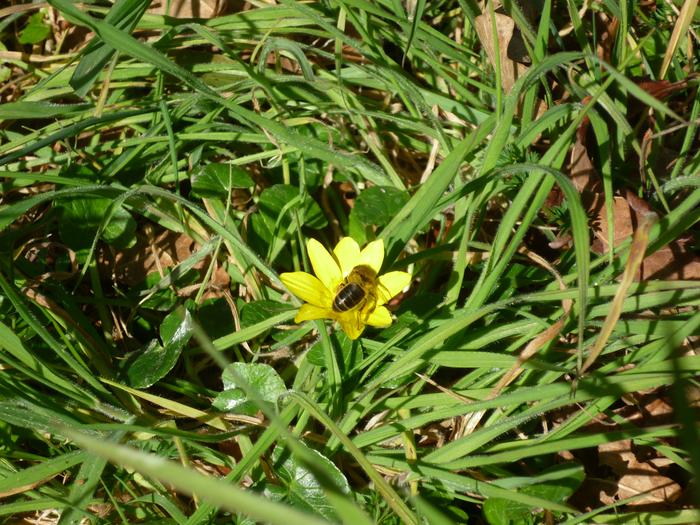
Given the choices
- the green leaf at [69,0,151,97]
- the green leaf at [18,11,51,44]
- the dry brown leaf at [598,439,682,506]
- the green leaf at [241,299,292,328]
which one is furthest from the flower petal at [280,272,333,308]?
the green leaf at [18,11,51,44]

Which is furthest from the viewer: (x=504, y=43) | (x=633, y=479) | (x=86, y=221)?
(x=504, y=43)

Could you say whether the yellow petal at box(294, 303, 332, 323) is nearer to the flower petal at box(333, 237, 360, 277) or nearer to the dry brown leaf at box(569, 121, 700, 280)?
the flower petal at box(333, 237, 360, 277)

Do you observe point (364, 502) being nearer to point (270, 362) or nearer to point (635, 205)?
point (270, 362)

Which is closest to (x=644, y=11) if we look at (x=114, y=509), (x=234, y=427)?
(x=234, y=427)

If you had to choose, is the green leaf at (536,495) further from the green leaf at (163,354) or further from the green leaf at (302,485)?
the green leaf at (163,354)

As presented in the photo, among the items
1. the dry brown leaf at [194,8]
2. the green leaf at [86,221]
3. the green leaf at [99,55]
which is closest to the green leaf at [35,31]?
the dry brown leaf at [194,8]

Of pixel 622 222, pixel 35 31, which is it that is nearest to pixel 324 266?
pixel 622 222

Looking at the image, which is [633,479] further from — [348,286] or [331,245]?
[331,245]
